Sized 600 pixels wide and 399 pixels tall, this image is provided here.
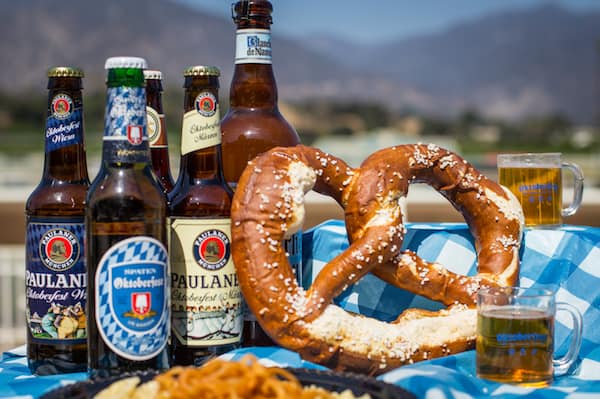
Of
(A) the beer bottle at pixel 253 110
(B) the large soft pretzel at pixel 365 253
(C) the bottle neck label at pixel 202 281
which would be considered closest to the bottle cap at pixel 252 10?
(A) the beer bottle at pixel 253 110

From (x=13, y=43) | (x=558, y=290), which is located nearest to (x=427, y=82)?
(x=13, y=43)

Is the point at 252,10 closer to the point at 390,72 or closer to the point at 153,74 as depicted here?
the point at 153,74

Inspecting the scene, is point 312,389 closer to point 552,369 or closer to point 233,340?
point 233,340

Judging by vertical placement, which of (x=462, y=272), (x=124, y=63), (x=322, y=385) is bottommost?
(x=322, y=385)

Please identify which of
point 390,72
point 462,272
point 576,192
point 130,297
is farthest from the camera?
point 390,72

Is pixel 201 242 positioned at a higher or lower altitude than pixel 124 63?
lower

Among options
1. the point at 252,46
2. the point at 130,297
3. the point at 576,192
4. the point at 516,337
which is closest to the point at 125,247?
the point at 130,297

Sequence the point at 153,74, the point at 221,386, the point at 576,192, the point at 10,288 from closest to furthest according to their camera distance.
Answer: the point at 221,386 < the point at 153,74 < the point at 576,192 < the point at 10,288
